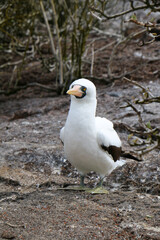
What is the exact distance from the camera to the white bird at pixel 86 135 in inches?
160

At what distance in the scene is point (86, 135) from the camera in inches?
159

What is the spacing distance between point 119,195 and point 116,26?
27.0 ft

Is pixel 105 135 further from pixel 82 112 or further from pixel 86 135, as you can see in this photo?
pixel 82 112

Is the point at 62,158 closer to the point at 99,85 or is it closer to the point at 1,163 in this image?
the point at 1,163

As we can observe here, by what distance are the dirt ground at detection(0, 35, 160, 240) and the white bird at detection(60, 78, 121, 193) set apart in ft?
1.12

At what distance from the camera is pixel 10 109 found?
796cm

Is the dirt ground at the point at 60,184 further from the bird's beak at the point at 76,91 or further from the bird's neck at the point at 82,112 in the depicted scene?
the bird's beak at the point at 76,91

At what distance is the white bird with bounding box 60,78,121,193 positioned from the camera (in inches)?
160

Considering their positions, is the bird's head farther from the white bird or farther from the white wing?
the white wing

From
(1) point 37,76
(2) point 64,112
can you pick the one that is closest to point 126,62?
(1) point 37,76

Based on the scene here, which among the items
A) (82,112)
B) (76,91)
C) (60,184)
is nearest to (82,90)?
(76,91)

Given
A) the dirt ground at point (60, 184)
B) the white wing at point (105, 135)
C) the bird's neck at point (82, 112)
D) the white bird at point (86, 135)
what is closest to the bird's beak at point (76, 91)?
the white bird at point (86, 135)

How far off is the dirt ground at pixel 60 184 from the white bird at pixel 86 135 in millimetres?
340

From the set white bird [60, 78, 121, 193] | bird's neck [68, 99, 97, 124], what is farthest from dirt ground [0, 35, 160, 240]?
bird's neck [68, 99, 97, 124]
